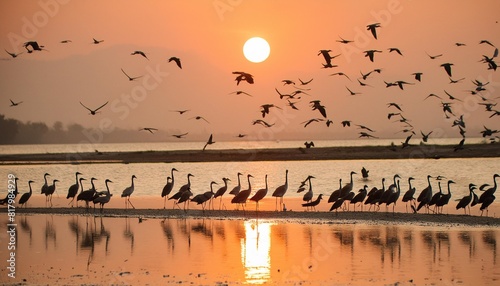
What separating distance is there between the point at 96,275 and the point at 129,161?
7205 cm

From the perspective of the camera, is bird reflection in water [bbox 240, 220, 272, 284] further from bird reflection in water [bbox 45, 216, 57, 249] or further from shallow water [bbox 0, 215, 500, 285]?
bird reflection in water [bbox 45, 216, 57, 249]

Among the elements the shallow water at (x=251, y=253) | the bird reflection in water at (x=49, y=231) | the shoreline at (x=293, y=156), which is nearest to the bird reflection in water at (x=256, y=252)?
the shallow water at (x=251, y=253)

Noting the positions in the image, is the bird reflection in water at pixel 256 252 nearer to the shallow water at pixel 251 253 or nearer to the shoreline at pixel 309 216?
the shallow water at pixel 251 253

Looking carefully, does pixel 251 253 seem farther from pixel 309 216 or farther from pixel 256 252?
pixel 309 216

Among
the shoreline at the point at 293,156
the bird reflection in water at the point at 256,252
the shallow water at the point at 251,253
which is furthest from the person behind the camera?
the shoreline at the point at 293,156

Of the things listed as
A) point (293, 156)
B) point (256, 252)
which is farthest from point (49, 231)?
point (293, 156)

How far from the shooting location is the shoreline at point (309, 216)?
83.7 feet

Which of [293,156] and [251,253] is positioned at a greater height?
[293,156]

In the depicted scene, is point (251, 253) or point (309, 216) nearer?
point (251, 253)

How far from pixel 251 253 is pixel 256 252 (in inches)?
8.1

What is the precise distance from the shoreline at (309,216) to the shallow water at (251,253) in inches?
42.5

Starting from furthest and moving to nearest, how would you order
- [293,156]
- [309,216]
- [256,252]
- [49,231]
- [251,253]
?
[293,156] < [309,216] < [49,231] < [256,252] < [251,253]

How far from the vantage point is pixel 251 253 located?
1900 centimetres

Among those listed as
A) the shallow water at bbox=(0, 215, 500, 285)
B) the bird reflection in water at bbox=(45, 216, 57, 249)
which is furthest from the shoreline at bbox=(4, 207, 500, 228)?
the bird reflection in water at bbox=(45, 216, 57, 249)
